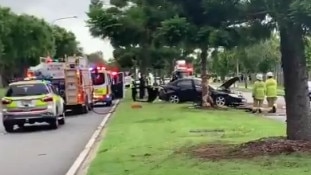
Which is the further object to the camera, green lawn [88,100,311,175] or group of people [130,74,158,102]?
group of people [130,74,158,102]

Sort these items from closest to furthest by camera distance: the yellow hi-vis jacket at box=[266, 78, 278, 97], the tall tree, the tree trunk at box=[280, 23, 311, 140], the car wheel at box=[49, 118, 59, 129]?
1. the tall tree
2. the tree trunk at box=[280, 23, 311, 140]
3. the car wheel at box=[49, 118, 59, 129]
4. the yellow hi-vis jacket at box=[266, 78, 278, 97]

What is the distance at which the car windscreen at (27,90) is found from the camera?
24.6 metres

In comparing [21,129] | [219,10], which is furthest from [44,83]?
[219,10]

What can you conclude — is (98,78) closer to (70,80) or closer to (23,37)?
(70,80)

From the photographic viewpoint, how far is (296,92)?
1295 cm

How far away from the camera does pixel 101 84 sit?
42.8 m

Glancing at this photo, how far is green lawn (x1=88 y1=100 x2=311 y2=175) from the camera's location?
437 inches

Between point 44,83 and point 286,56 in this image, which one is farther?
point 44,83

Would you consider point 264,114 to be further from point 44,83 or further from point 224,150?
point 224,150

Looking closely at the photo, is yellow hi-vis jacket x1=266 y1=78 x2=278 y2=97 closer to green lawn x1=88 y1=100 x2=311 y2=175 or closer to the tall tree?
green lawn x1=88 y1=100 x2=311 y2=175

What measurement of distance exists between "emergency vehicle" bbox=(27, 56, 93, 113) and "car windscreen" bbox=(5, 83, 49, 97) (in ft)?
26.5

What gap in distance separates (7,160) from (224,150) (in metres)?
5.09

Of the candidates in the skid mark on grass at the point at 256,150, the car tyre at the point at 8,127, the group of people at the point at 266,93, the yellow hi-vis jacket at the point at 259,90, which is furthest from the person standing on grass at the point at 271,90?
the skid mark on grass at the point at 256,150

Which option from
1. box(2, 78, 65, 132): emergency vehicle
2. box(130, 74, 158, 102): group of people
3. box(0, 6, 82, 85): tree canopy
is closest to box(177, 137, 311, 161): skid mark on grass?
box(2, 78, 65, 132): emergency vehicle
